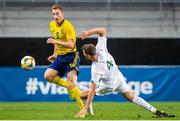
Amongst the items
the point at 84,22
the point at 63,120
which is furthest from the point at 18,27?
the point at 63,120

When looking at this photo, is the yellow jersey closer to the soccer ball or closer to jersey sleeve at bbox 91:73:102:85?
jersey sleeve at bbox 91:73:102:85

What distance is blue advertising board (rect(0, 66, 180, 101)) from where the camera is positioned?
21.0 metres

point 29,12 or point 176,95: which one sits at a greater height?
point 29,12

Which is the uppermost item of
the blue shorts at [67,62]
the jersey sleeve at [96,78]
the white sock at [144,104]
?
the blue shorts at [67,62]

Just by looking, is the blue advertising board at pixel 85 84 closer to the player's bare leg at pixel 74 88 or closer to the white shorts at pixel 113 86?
the player's bare leg at pixel 74 88

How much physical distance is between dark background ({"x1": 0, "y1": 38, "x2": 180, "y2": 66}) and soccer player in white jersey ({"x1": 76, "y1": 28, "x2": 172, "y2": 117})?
10694 millimetres

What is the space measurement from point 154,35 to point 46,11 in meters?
4.61

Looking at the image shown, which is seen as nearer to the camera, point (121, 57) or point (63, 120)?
point (63, 120)

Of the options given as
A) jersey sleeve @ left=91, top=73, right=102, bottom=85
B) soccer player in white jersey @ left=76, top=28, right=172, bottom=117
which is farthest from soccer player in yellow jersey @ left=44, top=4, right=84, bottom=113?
jersey sleeve @ left=91, top=73, right=102, bottom=85

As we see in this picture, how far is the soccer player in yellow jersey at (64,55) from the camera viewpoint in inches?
499

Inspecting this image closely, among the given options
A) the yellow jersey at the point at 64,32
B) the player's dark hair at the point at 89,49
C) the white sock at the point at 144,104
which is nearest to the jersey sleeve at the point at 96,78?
the player's dark hair at the point at 89,49

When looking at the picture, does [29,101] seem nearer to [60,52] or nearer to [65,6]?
[65,6]

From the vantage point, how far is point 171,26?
82.2ft

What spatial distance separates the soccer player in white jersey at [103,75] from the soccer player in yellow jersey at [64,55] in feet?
2.97
